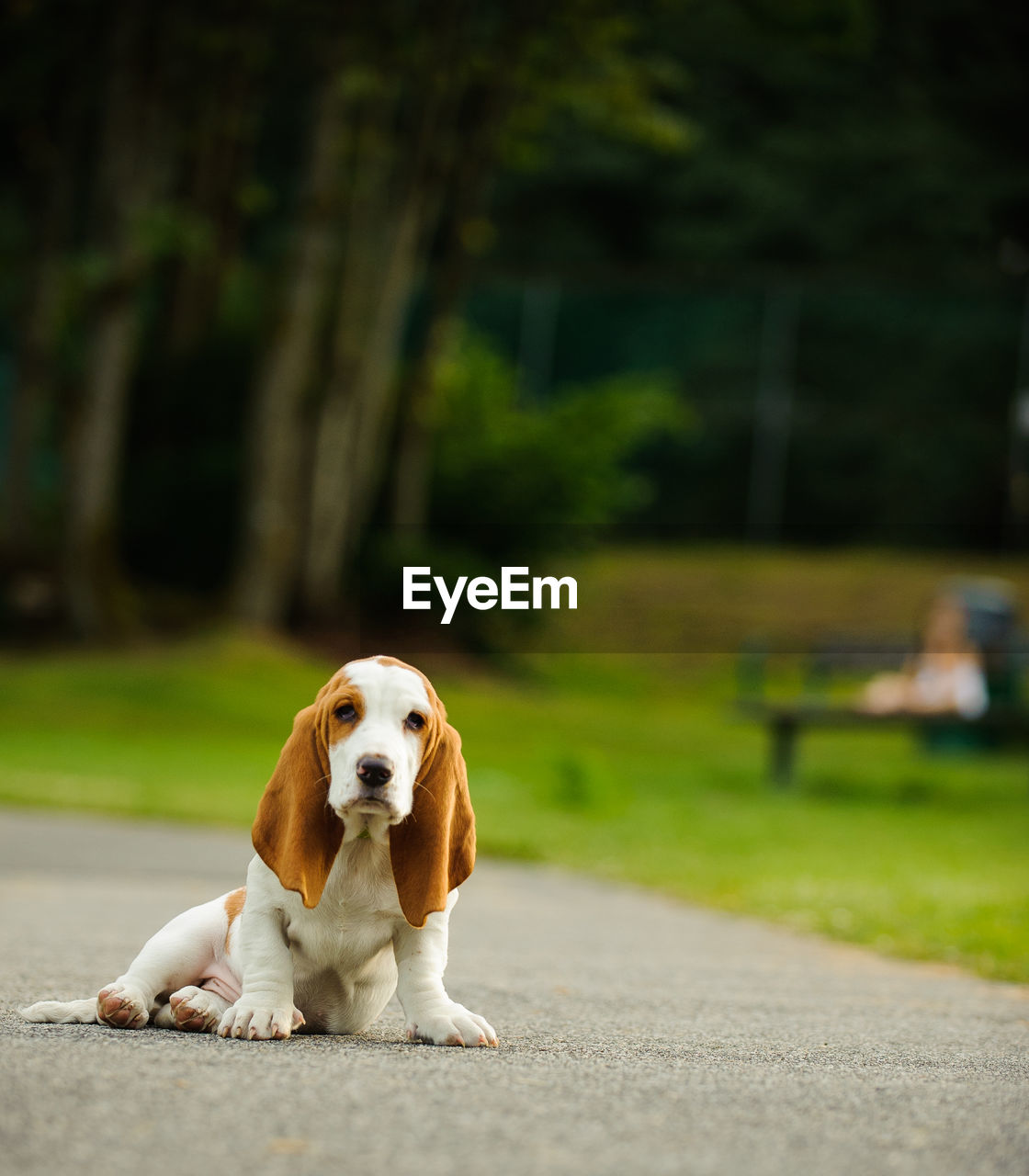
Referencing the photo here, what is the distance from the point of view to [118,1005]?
168 inches

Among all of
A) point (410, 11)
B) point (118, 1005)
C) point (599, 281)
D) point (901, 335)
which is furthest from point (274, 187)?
point (118, 1005)

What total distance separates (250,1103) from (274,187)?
46925 millimetres

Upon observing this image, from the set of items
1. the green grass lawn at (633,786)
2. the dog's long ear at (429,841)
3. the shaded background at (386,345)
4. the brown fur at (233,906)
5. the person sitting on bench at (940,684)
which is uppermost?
the shaded background at (386,345)

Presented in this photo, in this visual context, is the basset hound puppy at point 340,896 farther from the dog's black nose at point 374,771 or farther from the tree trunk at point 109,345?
the tree trunk at point 109,345

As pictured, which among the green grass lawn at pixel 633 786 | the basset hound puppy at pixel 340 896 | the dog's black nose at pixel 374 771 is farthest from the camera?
the green grass lawn at pixel 633 786

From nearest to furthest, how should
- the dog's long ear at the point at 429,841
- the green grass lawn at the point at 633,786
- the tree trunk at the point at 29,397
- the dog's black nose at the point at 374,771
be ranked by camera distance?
the dog's black nose at the point at 374,771, the dog's long ear at the point at 429,841, the green grass lawn at the point at 633,786, the tree trunk at the point at 29,397

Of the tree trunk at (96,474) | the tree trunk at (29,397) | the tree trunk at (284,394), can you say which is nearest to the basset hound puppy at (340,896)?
the tree trunk at (96,474)

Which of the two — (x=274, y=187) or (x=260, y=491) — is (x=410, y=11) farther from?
(x=274, y=187)

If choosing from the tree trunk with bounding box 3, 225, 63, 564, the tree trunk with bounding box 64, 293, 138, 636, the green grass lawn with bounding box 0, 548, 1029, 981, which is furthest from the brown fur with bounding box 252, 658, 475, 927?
the tree trunk with bounding box 3, 225, 63, 564

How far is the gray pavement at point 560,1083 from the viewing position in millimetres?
3082

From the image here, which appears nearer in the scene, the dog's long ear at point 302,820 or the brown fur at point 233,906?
the dog's long ear at point 302,820

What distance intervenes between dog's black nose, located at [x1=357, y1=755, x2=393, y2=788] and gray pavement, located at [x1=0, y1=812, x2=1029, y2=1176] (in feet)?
1.96

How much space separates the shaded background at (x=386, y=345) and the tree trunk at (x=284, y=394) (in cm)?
4

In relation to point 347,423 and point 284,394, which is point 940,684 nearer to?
point 347,423
